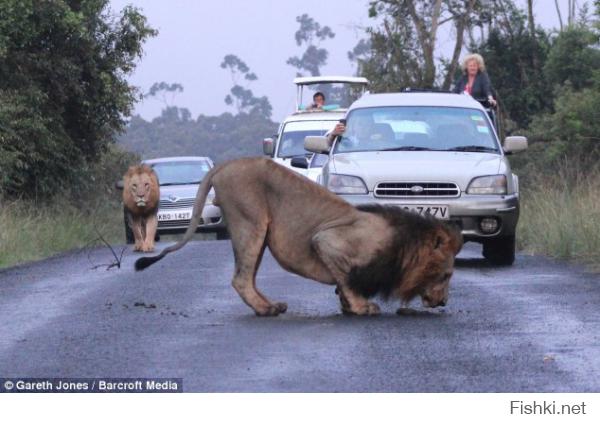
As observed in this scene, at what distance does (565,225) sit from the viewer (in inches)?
662

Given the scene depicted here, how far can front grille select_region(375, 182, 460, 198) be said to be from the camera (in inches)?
558

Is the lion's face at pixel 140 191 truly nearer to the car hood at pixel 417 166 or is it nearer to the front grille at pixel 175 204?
the front grille at pixel 175 204

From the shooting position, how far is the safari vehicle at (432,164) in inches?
559

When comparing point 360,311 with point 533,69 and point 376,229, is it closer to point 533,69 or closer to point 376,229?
point 376,229

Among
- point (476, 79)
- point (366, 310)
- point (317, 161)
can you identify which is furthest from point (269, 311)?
point (317, 161)

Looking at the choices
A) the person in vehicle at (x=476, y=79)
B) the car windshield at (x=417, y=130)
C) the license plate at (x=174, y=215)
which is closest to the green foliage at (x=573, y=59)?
the license plate at (x=174, y=215)

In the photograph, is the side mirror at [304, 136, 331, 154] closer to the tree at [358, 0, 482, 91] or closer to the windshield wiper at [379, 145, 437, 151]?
the windshield wiper at [379, 145, 437, 151]

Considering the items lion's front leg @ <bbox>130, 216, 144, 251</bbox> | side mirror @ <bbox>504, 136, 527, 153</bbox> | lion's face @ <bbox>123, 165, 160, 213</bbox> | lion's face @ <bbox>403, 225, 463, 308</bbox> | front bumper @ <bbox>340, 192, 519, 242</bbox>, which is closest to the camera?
lion's face @ <bbox>403, 225, 463, 308</bbox>

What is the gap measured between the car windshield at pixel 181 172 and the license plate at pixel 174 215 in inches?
52.4

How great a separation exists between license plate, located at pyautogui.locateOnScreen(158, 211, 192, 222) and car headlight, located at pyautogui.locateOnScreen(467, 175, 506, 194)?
9.81 meters

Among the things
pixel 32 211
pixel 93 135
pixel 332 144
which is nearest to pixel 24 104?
pixel 32 211

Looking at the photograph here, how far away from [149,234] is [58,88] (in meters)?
8.02

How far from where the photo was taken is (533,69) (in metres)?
39.3

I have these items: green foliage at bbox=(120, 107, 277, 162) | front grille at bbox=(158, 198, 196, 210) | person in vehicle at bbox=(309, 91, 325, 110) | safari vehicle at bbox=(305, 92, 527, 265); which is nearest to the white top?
person in vehicle at bbox=(309, 91, 325, 110)
